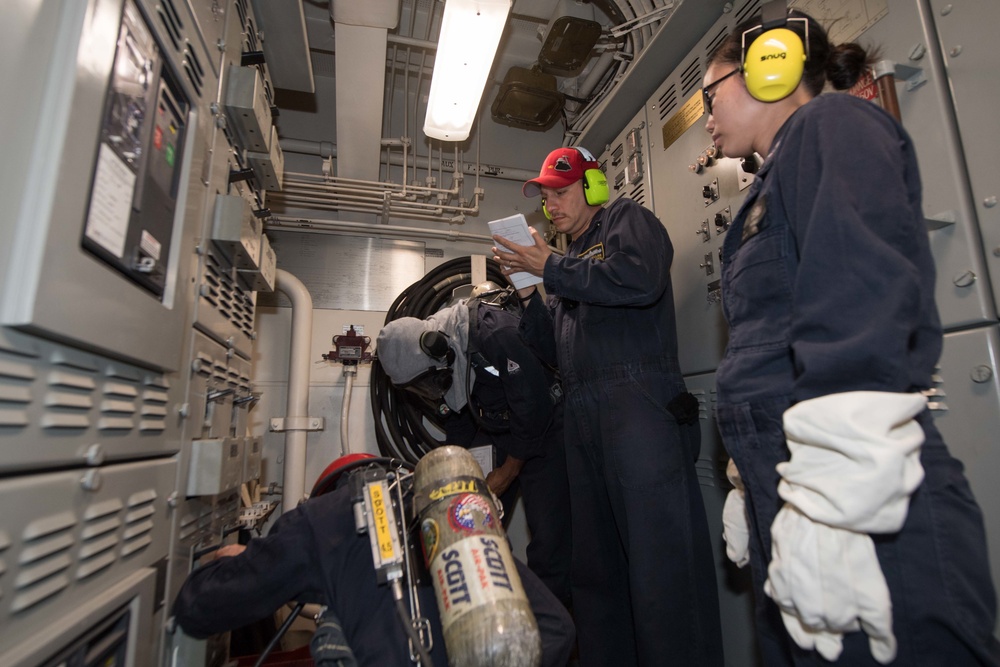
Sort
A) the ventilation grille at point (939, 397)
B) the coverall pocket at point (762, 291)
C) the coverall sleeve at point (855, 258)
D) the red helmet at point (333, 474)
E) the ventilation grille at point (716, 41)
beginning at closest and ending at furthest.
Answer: the coverall sleeve at point (855, 258) → the coverall pocket at point (762, 291) → the ventilation grille at point (939, 397) → the red helmet at point (333, 474) → the ventilation grille at point (716, 41)

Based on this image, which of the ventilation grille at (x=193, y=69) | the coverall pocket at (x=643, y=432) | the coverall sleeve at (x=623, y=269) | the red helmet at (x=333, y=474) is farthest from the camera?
the coverall sleeve at (x=623, y=269)

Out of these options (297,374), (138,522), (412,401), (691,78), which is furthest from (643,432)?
(297,374)

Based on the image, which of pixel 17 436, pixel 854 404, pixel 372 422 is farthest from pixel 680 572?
pixel 372 422

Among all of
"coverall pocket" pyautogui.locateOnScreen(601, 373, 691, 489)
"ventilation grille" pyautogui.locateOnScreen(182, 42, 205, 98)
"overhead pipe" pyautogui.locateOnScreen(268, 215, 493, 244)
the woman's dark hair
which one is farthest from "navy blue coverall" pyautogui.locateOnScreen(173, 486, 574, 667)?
"overhead pipe" pyautogui.locateOnScreen(268, 215, 493, 244)

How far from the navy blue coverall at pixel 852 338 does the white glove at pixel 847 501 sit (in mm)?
50

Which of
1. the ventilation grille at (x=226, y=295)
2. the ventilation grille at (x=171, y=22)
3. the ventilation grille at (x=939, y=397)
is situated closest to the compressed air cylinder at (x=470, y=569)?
the ventilation grille at (x=226, y=295)

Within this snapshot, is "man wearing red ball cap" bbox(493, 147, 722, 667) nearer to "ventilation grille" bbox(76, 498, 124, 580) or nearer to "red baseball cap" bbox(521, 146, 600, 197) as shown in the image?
→ "red baseball cap" bbox(521, 146, 600, 197)

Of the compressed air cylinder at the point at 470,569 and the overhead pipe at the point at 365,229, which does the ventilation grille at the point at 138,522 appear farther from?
the overhead pipe at the point at 365,229

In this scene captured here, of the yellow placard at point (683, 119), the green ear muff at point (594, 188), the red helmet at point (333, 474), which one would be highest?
the yellow placard at point (683, 119)

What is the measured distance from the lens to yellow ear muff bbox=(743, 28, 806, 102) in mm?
1213

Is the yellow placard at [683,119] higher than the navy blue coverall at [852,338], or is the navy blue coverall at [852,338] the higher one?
the yellow placard at [683,119]

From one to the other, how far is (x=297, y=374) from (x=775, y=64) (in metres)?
3.10

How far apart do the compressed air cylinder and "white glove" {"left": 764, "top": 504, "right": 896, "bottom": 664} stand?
19.9 inches

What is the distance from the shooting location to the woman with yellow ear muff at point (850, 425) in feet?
2.63
